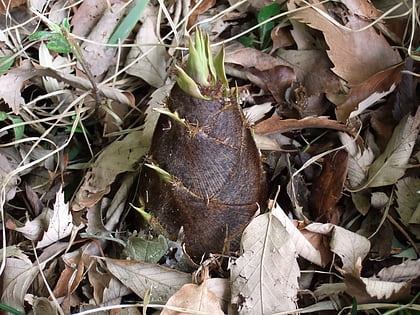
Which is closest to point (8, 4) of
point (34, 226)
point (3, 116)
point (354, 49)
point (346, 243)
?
point (3, 116)

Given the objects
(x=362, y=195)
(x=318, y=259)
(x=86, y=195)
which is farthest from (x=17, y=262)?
(x=362, y=195)

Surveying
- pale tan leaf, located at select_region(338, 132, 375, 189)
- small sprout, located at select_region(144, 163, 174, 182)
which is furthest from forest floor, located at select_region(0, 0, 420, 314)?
small sprout, located at select_region(144, 163, 174, 182)

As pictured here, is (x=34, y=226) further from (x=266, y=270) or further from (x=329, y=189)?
(x=329, y=189)

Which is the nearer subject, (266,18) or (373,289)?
(373,289)

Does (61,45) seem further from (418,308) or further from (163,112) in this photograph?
(418,308)

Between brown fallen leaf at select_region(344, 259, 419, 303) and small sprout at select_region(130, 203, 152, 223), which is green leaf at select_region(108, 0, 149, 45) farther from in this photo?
brown fallen leaf at select_region(344, 259, 419, 303)

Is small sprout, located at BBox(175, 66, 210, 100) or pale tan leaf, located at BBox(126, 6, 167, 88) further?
pale tan leaf, located at BBox(126, 6, 167, 88)
